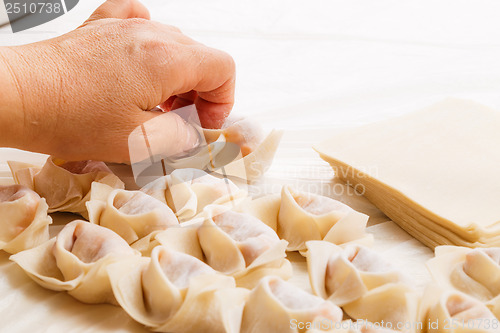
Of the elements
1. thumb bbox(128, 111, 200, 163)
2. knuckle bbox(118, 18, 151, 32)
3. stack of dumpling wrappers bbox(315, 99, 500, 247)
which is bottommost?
stack of dumpling wrappers bbox(315, 99, 500, 247)

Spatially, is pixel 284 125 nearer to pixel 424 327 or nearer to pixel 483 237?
pixel 483 237

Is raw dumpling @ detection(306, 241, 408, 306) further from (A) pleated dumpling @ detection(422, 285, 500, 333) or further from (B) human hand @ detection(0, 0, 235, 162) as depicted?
(B) human hand @ detection(0, 0, 235, 162)

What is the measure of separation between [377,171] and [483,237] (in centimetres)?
23

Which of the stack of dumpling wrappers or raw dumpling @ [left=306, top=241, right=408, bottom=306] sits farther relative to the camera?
the stack of dumpling wrappers

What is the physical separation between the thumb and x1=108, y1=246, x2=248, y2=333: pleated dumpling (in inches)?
10.6

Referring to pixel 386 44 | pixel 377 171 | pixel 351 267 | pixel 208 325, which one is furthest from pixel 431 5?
pixel 208 325

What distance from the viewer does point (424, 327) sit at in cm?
78

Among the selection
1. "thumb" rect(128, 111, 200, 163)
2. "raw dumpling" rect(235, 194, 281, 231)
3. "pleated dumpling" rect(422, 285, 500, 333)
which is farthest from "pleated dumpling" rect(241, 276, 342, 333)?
"thumb" rect(128, 111, 200, 163)

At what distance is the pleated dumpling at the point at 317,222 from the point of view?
0.95 meters

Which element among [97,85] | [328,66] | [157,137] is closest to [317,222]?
[157,137]

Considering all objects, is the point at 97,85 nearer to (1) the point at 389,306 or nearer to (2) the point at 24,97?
(2) the point at 24,97

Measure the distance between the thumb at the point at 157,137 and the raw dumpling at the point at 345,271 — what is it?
35cm

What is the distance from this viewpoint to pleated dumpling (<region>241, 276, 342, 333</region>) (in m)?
0.74

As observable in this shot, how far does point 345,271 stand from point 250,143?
1.50ft
